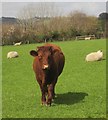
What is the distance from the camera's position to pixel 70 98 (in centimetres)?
1005

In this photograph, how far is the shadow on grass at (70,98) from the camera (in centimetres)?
957

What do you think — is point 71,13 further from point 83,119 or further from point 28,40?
point 83,119

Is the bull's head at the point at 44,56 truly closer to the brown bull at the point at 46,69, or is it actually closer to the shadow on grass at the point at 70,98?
the brown bull at the point at 46,69

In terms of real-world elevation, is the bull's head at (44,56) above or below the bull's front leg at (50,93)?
above

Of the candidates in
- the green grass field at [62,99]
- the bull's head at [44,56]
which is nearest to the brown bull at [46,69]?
the bull's head at [44,56]

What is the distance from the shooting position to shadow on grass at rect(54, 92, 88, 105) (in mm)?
9570

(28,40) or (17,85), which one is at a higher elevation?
(28,40)

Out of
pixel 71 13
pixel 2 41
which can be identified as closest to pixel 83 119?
pixel 2 41

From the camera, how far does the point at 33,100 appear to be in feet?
32.7

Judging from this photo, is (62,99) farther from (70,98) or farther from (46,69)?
(46,69)

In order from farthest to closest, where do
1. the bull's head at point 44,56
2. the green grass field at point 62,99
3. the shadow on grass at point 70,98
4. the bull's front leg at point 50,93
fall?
the shadow on grass at point 70,98
the bull's front leg at point 50,93
the bull's head at point 44,56
the green grass field at point 62,99

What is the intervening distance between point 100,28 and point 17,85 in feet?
233

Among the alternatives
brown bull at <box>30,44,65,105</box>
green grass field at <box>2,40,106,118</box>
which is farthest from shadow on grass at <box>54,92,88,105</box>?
brown bull at <box>30,44,65,105</box>

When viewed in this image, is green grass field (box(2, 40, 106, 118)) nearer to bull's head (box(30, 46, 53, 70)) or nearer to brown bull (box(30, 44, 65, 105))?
brown bull (box(30, 44, 65, 105))
